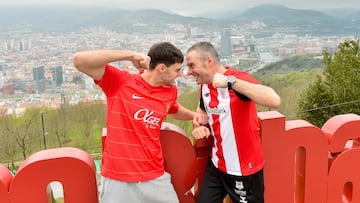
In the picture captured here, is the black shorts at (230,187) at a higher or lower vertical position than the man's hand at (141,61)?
lower

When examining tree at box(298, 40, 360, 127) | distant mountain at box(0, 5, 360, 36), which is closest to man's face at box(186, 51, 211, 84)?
tree at box(298, 40, 360, 127)

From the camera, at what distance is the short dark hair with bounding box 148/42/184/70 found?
209cm

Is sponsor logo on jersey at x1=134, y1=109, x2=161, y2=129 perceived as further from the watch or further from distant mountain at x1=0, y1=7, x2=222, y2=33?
distant mountain at x1=0, y1=7, x2=222, y2=33

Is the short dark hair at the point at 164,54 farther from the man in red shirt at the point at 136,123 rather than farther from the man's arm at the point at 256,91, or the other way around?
the man's arm at the point at 256,91

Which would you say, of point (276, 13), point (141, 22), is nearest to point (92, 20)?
point (141, 22)

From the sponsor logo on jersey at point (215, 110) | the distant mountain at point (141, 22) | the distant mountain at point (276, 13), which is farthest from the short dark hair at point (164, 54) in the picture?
the distant mountain at point (276, 13)

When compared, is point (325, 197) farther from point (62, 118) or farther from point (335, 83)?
point (62, 118)

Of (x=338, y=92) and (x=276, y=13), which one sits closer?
(x=338, y=92)

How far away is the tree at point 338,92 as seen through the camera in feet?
54.0

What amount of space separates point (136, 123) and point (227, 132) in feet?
1.85

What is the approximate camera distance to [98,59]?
6.28 ft

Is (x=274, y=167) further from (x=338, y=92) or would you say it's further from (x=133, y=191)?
(x=338, y=92)

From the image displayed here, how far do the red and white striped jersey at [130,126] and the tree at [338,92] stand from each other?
15340 mm

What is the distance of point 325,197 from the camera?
9.68ft
